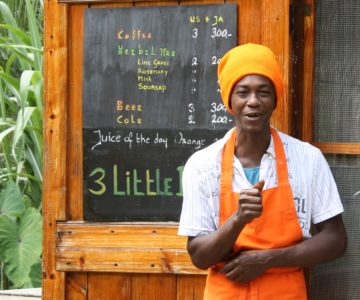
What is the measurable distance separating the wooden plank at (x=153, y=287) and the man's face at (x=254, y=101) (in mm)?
1199

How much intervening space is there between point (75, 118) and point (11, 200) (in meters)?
2.34

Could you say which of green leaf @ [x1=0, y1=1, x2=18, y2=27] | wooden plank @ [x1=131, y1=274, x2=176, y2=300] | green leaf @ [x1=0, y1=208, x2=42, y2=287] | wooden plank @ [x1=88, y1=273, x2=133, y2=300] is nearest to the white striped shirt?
wooden plank @ [x1=131, y1=274, x2=176, y2=300]

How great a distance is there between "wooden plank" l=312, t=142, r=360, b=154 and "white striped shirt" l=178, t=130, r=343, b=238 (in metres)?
0.63

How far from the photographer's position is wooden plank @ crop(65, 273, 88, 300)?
15.0ft

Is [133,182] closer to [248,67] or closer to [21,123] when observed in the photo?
[248,67]

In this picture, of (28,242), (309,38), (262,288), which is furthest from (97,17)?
(28,242)

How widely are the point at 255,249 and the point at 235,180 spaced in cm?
28

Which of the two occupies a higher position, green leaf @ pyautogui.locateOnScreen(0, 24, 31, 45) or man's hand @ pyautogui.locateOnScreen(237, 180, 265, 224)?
green leaf @ pyautogui.locateOnScreen(0, 24, 31, 45)

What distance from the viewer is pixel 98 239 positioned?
4.52m

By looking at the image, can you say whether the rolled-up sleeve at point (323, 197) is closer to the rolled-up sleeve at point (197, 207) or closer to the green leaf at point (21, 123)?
the rolled-up sleeve at point (197, 207)

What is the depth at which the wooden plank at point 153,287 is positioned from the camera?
14.6 feet

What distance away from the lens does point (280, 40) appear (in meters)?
4.24

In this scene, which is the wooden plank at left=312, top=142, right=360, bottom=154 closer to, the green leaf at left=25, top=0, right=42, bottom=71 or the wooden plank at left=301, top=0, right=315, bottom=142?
the wooden plank at left=301, top=0, right=315, bottom=142

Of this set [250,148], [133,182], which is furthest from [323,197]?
[133,182]
